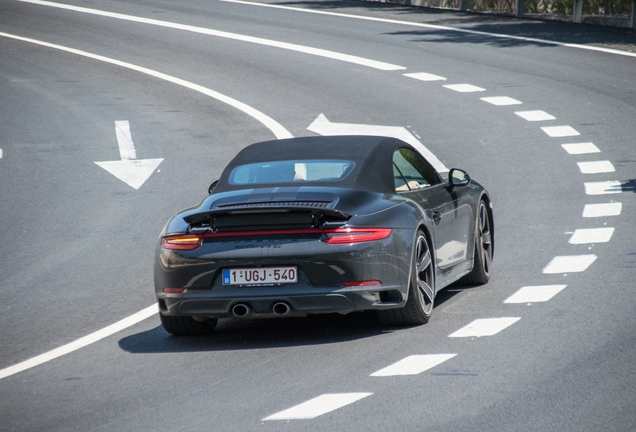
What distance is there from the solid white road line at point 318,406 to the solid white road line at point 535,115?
45.0 ft

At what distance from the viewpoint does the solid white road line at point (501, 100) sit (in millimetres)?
20984

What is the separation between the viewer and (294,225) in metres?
7.93

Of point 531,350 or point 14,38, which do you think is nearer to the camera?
point 531,350

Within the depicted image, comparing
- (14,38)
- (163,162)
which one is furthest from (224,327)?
(14,38)

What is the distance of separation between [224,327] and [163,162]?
8420 millimetres

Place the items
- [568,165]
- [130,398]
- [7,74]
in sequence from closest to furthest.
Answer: [130,398], [568,165], [7,74]

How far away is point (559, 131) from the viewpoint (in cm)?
1862

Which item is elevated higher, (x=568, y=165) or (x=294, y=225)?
(x=294, y=225)

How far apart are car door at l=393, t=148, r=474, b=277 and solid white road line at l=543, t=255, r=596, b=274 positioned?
0.97 meters

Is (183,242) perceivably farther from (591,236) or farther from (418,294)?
(591,236)

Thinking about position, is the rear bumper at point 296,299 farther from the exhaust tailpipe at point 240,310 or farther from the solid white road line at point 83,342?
the solid white road line at point 83,342

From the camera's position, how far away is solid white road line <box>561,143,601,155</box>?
1708cm

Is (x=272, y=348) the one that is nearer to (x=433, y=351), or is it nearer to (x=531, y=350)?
(x=433, y=351)

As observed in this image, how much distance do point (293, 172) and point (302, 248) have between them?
1.02m
